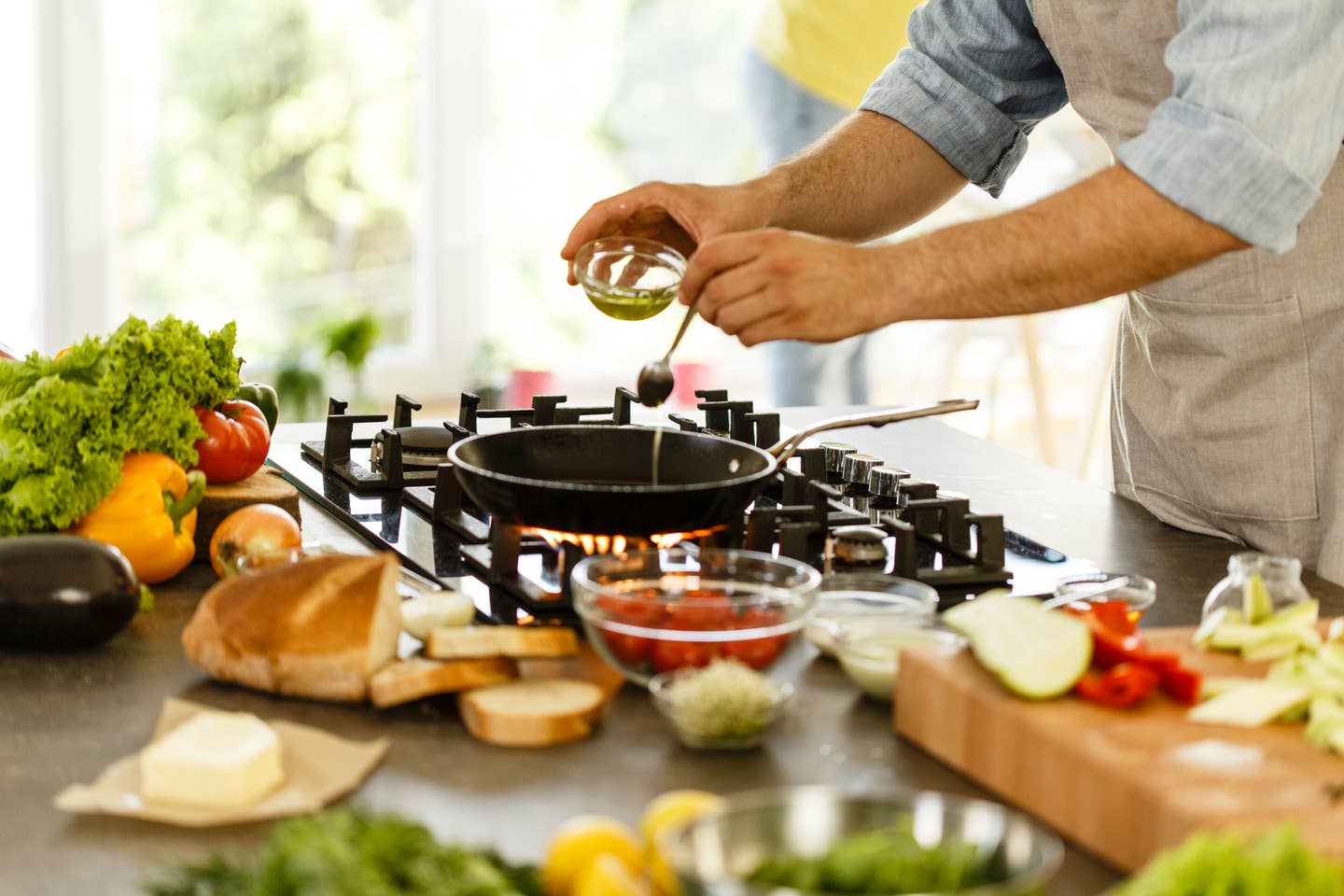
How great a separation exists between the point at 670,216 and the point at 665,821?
3.73 ft

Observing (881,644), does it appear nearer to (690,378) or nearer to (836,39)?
(836,39)

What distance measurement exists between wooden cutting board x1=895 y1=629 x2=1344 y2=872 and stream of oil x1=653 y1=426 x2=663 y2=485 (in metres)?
0.50

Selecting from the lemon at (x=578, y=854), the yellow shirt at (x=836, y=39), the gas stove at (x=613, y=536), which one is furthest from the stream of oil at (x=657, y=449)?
the yellow shirt at (x=836, y=39)

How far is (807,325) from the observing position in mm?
1532

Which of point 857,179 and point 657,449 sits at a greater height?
point 857,179

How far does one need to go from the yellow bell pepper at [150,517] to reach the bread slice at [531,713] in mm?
468

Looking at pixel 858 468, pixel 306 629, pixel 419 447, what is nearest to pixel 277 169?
pixel 419 447

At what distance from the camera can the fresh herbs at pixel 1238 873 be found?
0.69 meters

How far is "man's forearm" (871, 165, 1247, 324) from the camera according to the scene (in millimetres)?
1445

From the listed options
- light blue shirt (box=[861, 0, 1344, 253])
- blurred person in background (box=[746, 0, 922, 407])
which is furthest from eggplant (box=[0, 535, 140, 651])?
blurred person in background (box=[746, 0, 922, 407])

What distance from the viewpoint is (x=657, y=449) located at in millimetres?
1580

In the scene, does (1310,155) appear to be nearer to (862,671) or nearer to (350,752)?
(862,671)

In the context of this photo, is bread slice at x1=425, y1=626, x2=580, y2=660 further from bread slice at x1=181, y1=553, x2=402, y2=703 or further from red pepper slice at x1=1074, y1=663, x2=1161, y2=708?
red pepper slice at x1=1074, y1=663, x2=1161, y2=708

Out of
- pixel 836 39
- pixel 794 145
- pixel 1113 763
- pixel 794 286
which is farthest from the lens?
pixel 794 145
